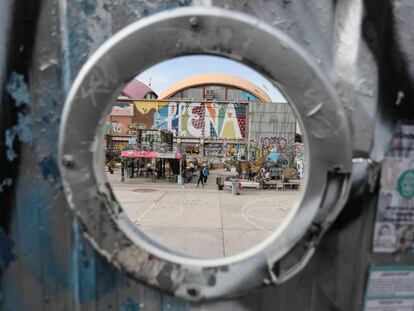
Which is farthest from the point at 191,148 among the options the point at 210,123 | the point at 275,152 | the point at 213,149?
the point at 275,152

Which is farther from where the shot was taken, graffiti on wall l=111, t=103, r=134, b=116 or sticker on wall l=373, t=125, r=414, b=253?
Result: graffiti on wall l=111, t=103, r=134, b=116

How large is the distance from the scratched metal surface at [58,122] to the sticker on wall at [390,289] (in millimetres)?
41

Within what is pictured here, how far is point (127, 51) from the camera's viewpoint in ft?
2.89

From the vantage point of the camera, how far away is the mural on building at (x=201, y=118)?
1842 cm

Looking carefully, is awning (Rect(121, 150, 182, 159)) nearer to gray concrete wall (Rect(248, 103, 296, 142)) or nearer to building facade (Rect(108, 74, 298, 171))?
building facade (Rect(108, 74, 298, 171))

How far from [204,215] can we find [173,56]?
712 centimetres

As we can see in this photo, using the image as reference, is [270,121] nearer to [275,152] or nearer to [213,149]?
[275,152]

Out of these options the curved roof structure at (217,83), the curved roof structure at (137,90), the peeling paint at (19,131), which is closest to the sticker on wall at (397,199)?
the peeling paint at (19,131)

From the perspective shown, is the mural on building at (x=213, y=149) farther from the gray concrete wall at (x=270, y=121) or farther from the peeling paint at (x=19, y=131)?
the peeling paint at (x=19, y=131)

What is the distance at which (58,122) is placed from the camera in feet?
3.44

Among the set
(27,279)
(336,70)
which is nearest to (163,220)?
(27,279)

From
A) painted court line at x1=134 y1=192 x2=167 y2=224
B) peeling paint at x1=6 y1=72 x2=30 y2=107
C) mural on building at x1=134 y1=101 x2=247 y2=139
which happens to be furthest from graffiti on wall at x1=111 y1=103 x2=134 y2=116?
peeling paint at x1=6 y1=72 x2=30 y2=107

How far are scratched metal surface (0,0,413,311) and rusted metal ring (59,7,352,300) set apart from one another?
0.16m

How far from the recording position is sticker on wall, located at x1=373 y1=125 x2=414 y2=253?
1.06 meters
